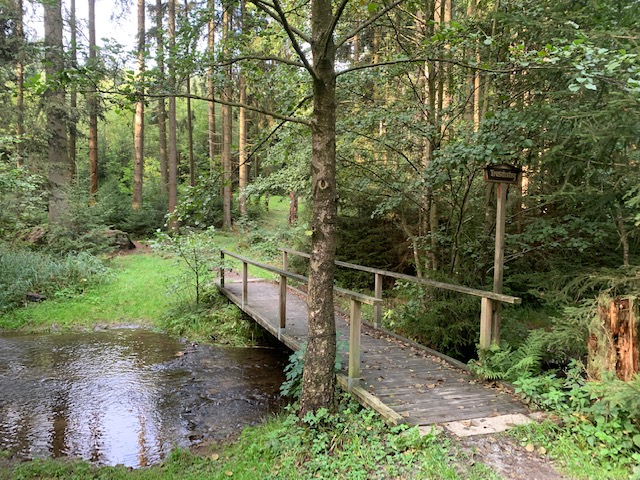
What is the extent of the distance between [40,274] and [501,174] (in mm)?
10822

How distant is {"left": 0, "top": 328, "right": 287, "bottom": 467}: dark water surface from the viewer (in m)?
4.78

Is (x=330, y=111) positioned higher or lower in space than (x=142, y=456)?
higher

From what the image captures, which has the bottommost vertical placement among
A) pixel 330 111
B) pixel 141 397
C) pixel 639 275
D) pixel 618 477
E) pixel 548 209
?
pixel 141 397

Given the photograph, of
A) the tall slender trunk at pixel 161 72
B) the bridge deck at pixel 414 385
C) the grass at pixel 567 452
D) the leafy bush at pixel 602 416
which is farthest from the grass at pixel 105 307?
the leafy bush at pixel 602 416

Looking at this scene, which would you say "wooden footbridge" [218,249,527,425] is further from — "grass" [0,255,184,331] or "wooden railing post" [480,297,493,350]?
"grass" [0,255,184,331]

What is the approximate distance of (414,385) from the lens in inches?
183

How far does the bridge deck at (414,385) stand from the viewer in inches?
157

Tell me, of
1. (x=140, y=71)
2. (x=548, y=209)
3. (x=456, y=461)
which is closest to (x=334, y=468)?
(x=456, y=461)

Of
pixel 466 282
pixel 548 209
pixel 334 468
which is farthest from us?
pixel 548 209

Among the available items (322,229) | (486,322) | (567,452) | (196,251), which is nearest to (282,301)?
(322,229)

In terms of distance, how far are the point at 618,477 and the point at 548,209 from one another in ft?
19.6

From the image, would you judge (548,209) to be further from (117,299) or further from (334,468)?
(117,299)

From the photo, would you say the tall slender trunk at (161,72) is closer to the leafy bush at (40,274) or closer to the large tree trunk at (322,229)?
the large tree trunk at (322,229)

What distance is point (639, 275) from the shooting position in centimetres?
416
